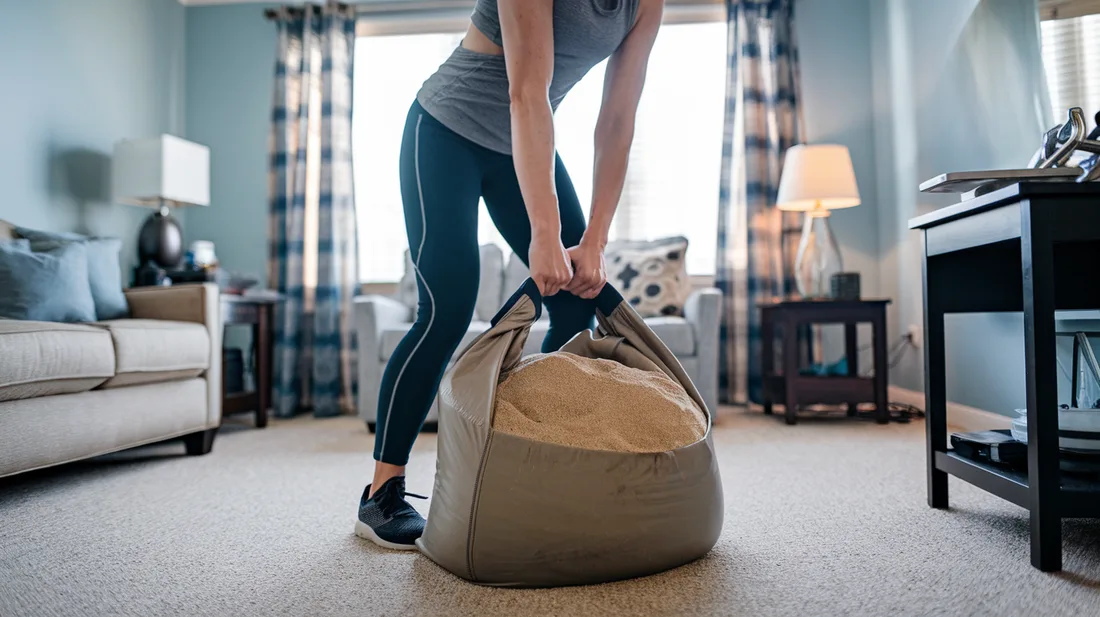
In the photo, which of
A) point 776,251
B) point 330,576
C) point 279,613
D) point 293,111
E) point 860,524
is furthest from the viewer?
point 293,111

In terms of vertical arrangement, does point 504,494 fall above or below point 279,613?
above

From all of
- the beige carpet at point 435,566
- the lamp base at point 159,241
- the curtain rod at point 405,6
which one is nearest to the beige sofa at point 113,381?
the beige carpet at point 435,566

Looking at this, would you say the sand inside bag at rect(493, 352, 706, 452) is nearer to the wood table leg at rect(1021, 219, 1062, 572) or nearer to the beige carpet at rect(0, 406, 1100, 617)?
the beige carpet at rect(0, 406, 1100, 617)

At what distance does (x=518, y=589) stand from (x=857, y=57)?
12.0 ft

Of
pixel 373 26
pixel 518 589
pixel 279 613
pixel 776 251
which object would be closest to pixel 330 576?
pixel 279 613

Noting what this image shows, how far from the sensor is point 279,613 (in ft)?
3.25

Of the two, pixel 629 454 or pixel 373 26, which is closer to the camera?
pixel 629 454

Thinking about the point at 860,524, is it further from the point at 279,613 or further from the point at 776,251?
the point at 776,251

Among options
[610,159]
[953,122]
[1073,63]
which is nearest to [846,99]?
[953,122]

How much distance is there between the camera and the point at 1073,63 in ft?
6.15

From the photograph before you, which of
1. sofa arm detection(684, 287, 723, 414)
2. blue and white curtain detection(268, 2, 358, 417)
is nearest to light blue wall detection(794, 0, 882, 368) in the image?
sofa arm detection(684, 287, 723, 414)

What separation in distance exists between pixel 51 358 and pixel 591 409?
4.94 feet

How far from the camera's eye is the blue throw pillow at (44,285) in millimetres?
2186

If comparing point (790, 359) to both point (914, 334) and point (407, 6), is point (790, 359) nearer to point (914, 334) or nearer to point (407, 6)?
point (914, 334)
